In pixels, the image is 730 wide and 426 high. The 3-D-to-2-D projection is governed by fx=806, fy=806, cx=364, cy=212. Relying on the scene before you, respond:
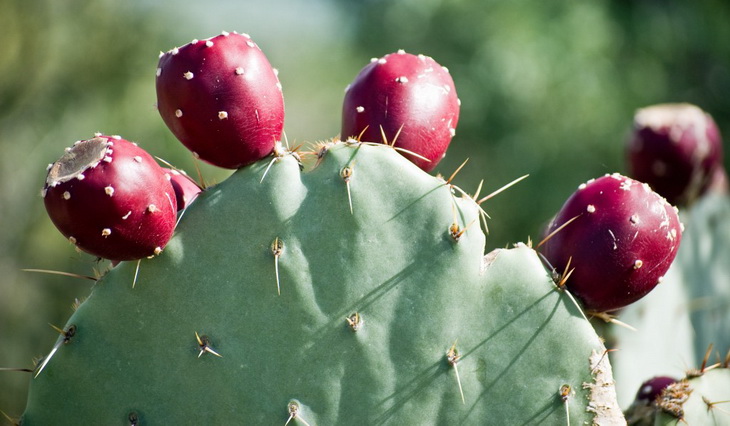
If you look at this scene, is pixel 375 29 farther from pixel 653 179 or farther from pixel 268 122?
pixel 268 122

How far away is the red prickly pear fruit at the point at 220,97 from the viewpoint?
4.56 feet

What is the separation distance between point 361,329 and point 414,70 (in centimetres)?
51

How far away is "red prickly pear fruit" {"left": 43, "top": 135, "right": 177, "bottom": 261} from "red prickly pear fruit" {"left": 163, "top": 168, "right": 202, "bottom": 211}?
0.20 meters

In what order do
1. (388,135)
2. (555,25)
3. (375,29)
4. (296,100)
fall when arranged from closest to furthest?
(388,135) < (555,25) < (375,29) < (296,100)

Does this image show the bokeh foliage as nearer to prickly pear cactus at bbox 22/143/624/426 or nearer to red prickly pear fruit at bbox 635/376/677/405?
red prickly pear fruit at bbox 635/376/677/405

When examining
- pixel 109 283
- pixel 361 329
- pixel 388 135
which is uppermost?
pixel 388 135

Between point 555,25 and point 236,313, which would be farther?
point 555,25

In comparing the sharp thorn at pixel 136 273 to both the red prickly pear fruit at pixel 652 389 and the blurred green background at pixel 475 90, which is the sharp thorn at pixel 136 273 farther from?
the blurred green background at pixel 475 90

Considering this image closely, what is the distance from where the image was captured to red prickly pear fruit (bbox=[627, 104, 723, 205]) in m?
2.38

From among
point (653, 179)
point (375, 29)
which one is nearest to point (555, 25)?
point (375, 29)

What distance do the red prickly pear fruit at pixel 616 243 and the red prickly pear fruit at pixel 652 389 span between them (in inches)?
12.0

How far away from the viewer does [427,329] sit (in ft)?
4.61

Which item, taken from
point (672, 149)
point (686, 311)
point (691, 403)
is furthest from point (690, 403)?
point (672, 149)

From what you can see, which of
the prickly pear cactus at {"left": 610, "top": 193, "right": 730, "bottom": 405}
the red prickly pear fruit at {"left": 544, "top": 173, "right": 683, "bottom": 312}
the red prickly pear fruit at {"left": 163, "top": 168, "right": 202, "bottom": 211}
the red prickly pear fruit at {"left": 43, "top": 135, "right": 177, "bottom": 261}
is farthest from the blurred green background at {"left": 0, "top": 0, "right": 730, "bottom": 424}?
the red prickly pear fruit at {"left": 544, "top": 173, "right": 683, "bottom": 312}
